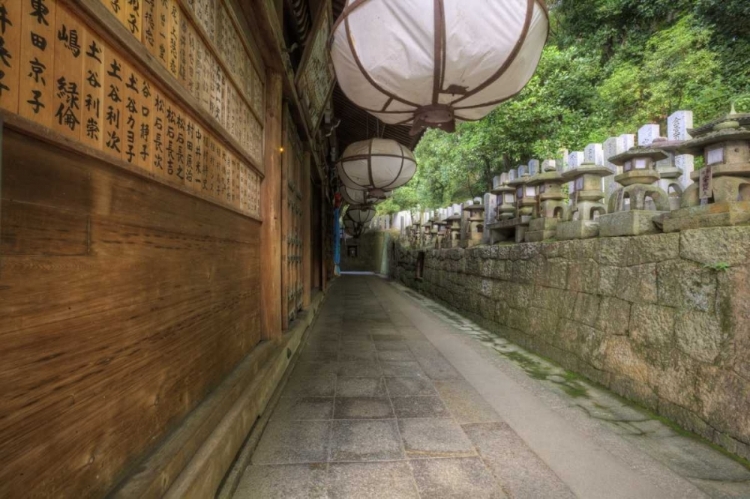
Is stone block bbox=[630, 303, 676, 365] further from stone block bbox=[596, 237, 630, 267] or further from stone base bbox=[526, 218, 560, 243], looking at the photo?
stone base bbox=[526, 218, 560, 243]

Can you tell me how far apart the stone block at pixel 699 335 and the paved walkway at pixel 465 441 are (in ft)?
2.35

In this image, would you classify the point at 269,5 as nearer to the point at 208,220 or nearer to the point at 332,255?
the point at 208,220

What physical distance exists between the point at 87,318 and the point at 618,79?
1708 centimetres

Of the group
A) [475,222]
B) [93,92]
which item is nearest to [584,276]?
[475,222]

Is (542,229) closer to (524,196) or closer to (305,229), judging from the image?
(524,196)

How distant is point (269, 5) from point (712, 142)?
405 centimetres

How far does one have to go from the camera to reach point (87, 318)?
4.28ft

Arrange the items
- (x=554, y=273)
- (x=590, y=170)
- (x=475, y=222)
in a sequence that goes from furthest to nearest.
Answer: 1. (x=475, y=222)
2. (x=554, y=273)
3. (x=590, y=170)

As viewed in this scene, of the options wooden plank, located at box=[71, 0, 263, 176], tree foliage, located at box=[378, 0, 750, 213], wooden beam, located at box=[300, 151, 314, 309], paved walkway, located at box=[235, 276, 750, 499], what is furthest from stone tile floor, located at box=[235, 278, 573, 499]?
tree foliage, located at box=[378, 0, 750, 213]

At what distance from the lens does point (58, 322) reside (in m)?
1.18

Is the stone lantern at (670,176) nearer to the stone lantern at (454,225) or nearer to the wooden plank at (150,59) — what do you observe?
the wooden plank at (150,59)

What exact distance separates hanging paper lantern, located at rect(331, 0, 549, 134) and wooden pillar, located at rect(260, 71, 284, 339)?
44.1 inches

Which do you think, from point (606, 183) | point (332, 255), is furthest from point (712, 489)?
point (332, 255)

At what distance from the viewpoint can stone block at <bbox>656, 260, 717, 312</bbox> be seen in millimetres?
2936
